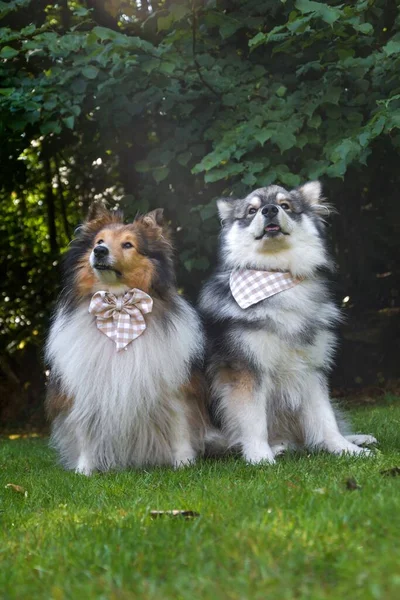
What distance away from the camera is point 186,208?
7250 millimetres

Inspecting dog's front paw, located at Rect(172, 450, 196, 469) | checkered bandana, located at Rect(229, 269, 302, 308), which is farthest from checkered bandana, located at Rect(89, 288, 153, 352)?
dog's front paw, located at Rect(172, 450, 196, 469)

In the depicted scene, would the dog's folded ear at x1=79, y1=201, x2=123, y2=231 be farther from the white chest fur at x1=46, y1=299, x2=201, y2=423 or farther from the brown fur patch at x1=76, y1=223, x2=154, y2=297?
the white chest fur at x1=46, y1=299, x2=201, y2=423

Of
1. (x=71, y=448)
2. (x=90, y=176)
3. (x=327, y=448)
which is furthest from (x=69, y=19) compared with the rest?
(x=327, y=448)

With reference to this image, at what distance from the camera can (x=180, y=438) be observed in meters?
4.85

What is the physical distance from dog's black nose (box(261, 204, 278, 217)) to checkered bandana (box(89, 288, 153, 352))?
2.84ft

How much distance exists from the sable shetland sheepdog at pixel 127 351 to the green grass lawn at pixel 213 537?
2.22ft

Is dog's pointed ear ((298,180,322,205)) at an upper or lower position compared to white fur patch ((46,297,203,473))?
upper

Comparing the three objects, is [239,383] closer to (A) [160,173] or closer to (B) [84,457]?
(B) [84,457]

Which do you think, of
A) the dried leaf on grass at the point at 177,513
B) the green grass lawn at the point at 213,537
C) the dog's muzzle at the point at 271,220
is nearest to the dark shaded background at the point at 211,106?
the dog's muzzle at the point at 271,220

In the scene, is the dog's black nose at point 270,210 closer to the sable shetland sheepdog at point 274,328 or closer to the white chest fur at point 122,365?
the sable shetland sheepdog at point 274,328

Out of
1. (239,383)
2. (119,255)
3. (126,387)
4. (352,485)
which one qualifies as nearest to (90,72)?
(119,255)

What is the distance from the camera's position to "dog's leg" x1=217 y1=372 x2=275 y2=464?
465cm

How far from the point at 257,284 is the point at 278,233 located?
333 mm

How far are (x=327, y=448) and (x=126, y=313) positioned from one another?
148cm
